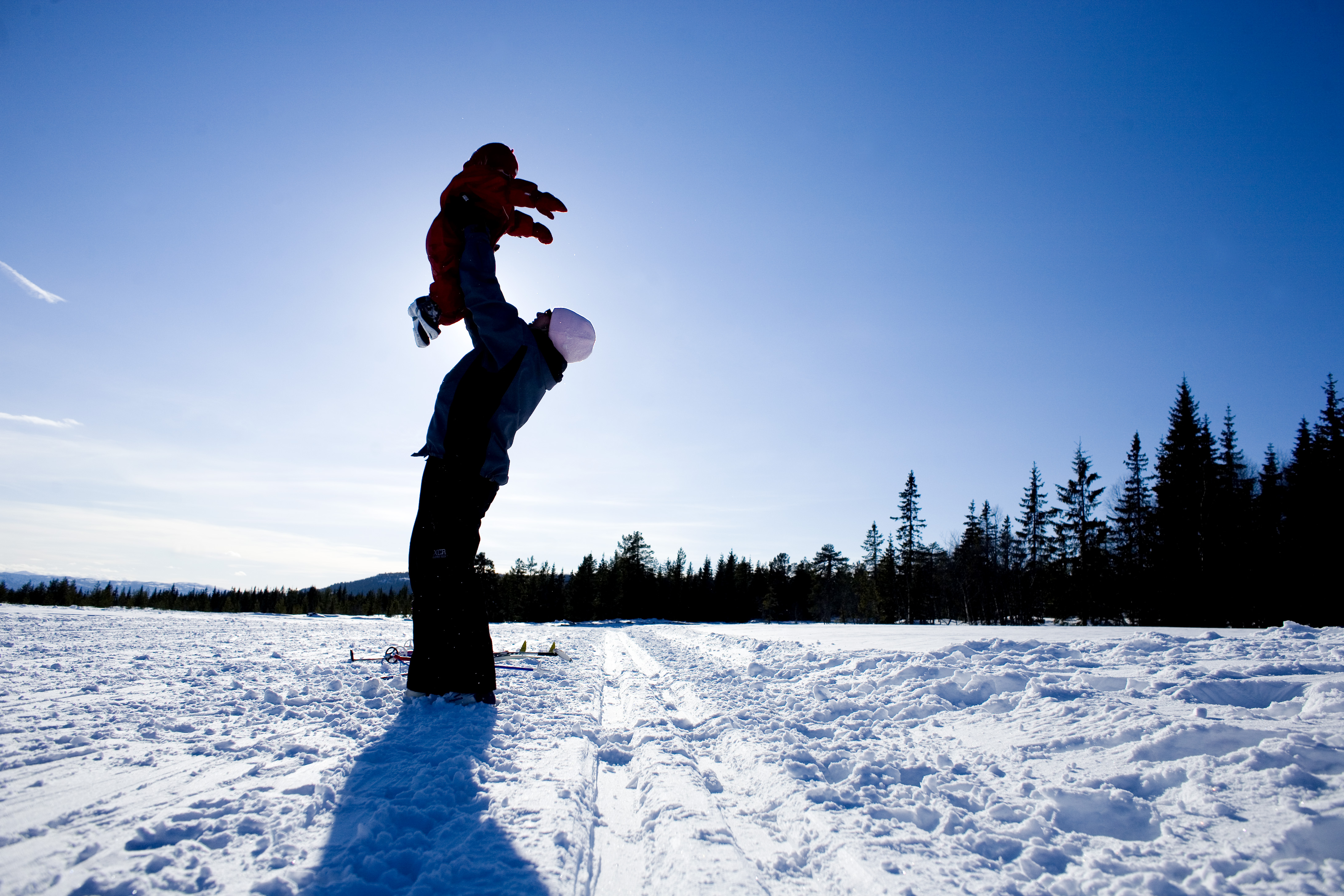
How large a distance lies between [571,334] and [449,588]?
146 cm

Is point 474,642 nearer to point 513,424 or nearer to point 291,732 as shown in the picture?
point 291,732

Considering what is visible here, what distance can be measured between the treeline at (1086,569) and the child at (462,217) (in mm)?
1518

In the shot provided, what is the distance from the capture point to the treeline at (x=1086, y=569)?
26406mm

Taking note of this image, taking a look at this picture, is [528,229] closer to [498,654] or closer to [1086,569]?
[498,654]

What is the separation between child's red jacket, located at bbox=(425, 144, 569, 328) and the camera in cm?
289

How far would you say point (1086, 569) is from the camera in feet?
119

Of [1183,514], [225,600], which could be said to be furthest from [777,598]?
[225,600]

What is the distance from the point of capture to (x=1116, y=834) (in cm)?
139

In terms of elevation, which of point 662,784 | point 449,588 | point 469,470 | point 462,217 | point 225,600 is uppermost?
point 462,217

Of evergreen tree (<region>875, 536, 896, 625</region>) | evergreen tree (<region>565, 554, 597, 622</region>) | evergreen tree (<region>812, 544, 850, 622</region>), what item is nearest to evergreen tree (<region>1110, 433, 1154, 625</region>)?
evergreen tree (<region>875, 536, 896, 625</region>)

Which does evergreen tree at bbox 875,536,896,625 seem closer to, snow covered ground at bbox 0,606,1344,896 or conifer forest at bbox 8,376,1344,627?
conifer forest at bbox 8,376,1344,627

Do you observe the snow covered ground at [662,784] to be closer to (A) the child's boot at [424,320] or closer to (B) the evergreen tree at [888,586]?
(A) the child's boot at [424,320]

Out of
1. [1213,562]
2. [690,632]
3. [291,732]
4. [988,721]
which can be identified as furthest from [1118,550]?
[291,732]

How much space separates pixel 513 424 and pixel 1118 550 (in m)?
45.8
